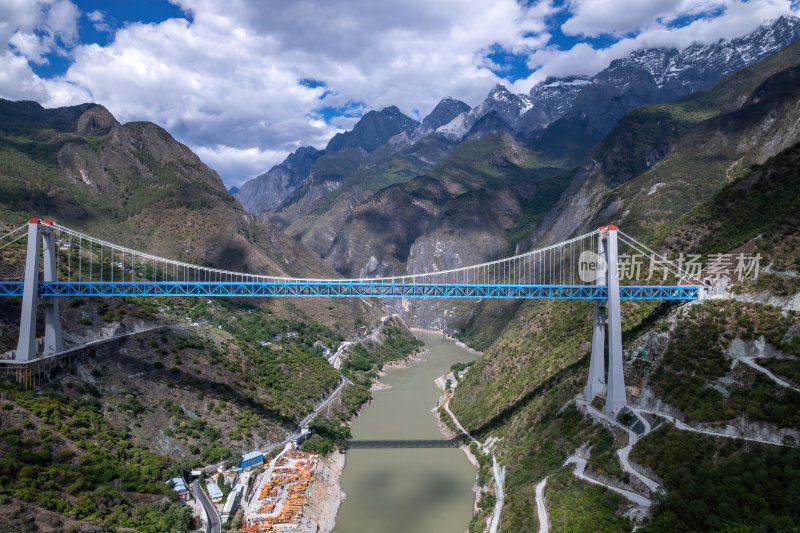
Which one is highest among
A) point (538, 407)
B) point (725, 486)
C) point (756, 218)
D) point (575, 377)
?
point (756, 218)

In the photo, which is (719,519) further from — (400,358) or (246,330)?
(400,358)

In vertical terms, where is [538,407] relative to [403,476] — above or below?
above

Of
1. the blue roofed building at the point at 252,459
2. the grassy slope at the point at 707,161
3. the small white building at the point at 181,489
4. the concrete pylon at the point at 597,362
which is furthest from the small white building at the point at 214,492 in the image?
the grassy slope at the point at 707,161

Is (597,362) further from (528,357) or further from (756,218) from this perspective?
(756,218)

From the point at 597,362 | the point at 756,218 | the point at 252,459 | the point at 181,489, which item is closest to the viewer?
the point at 181,489

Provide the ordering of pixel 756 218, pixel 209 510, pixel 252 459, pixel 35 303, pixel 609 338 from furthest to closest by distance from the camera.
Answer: pixel 756 218
pixel 252 459
pixel 35 303
pixel 609 338
pixel 209 510

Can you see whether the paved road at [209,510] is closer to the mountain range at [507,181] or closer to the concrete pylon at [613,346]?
the concrete pylon at [613,346]

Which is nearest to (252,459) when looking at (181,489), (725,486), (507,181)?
(181,489)
